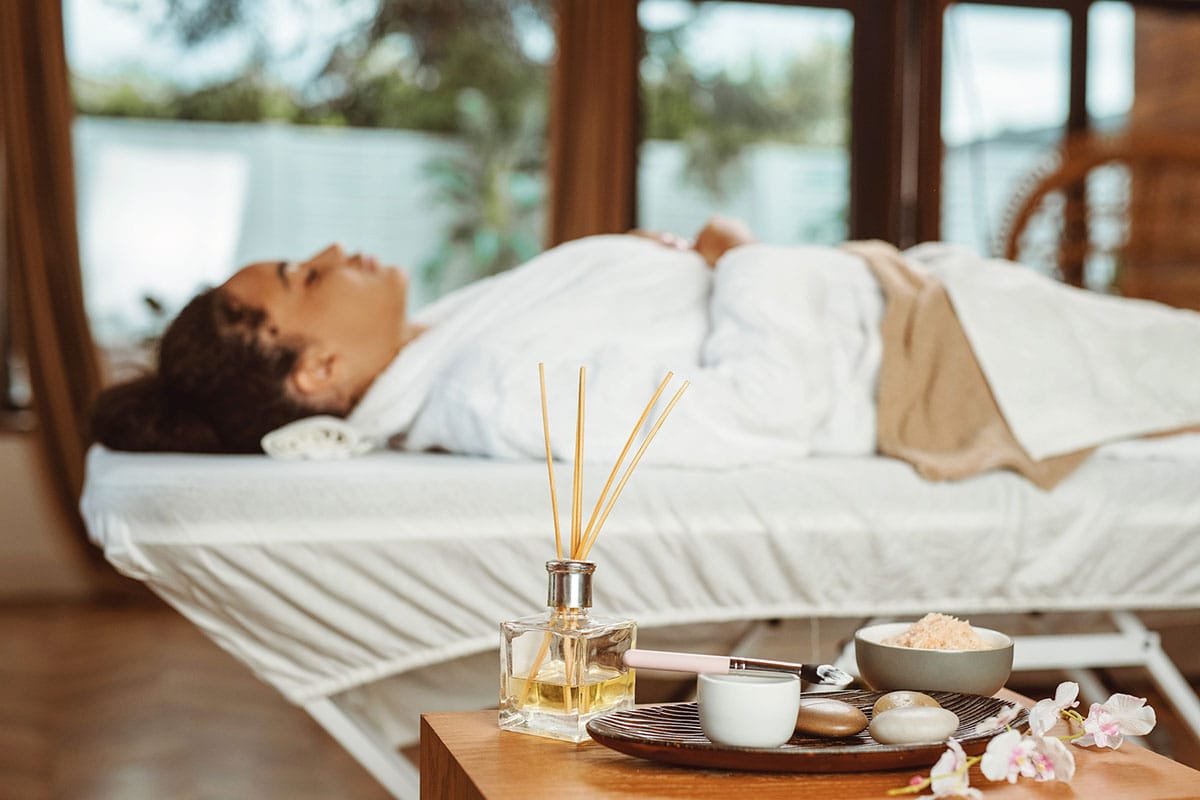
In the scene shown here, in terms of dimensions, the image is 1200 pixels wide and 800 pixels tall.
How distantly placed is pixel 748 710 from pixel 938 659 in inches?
9.4

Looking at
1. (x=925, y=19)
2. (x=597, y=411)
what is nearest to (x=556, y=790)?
(x=597, y=411)

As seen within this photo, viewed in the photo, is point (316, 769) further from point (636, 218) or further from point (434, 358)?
point (636, 218)

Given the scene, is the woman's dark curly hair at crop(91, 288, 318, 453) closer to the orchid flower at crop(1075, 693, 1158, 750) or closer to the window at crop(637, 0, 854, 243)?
the orchid flower at crop(1075, 693, 1158, 750)

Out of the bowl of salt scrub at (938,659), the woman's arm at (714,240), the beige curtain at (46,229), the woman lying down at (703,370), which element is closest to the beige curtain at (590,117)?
the beige curtain at (46,229)

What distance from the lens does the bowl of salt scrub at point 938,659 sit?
3.49 feet

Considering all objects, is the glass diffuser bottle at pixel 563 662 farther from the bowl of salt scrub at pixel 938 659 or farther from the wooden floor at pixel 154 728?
the wooden floor at pixel 154 728

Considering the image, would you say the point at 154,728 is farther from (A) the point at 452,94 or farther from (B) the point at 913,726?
(A) the point at 452,94

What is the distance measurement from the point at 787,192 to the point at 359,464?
300 cm

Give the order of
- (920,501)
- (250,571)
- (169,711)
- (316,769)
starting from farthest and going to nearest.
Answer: (169,711), (316,769), (920,501), (250,571)

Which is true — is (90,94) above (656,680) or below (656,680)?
above

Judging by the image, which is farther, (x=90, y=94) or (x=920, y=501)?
(x=90, y=94)

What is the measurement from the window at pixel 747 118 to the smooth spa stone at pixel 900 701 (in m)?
3.52

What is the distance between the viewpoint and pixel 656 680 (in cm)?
211

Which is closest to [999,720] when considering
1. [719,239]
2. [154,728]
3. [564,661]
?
[564,661]
